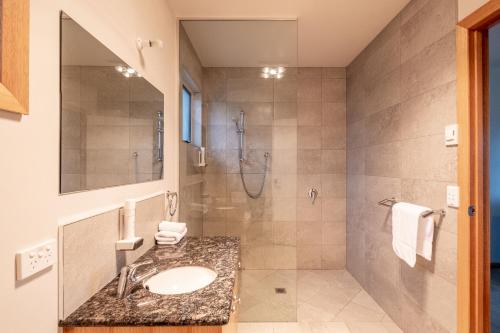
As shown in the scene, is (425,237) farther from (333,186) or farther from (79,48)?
(79,48)

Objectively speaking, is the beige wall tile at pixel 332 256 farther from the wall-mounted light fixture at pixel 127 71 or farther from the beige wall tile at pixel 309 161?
the wall-mounted light fixture at pixel 127 71

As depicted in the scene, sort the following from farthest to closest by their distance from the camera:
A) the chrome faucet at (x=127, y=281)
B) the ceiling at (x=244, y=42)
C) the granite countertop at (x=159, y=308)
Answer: the ceiling at (x=244, y=42) → the chrome faucet at (x=127, y=281) → the granite countertop at (x=159, y=308)

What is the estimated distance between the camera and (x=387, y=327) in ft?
7.22

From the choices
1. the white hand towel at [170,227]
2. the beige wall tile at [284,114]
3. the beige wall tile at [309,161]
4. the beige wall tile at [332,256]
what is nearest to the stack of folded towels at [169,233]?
the white hand towel at [170,227]

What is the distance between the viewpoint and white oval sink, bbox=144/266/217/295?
4.39 feet

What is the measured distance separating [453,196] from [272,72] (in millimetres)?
1874

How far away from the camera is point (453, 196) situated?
1.61m

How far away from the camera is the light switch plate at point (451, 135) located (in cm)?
159

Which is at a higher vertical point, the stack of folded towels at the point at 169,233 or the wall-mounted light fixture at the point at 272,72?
the wall-mounted light fixture at the point at 272,72

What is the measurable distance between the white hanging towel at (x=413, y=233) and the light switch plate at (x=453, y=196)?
0.56ft

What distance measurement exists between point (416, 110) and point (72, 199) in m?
2.31

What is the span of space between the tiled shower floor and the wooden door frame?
884 millimetres

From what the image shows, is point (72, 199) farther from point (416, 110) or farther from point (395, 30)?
point (395, 30)

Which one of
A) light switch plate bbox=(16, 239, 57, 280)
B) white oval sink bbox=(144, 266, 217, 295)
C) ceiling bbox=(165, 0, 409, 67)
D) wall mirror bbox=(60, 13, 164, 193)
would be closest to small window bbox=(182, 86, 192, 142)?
ceiling bbox=(165, 0, 409, 67)
